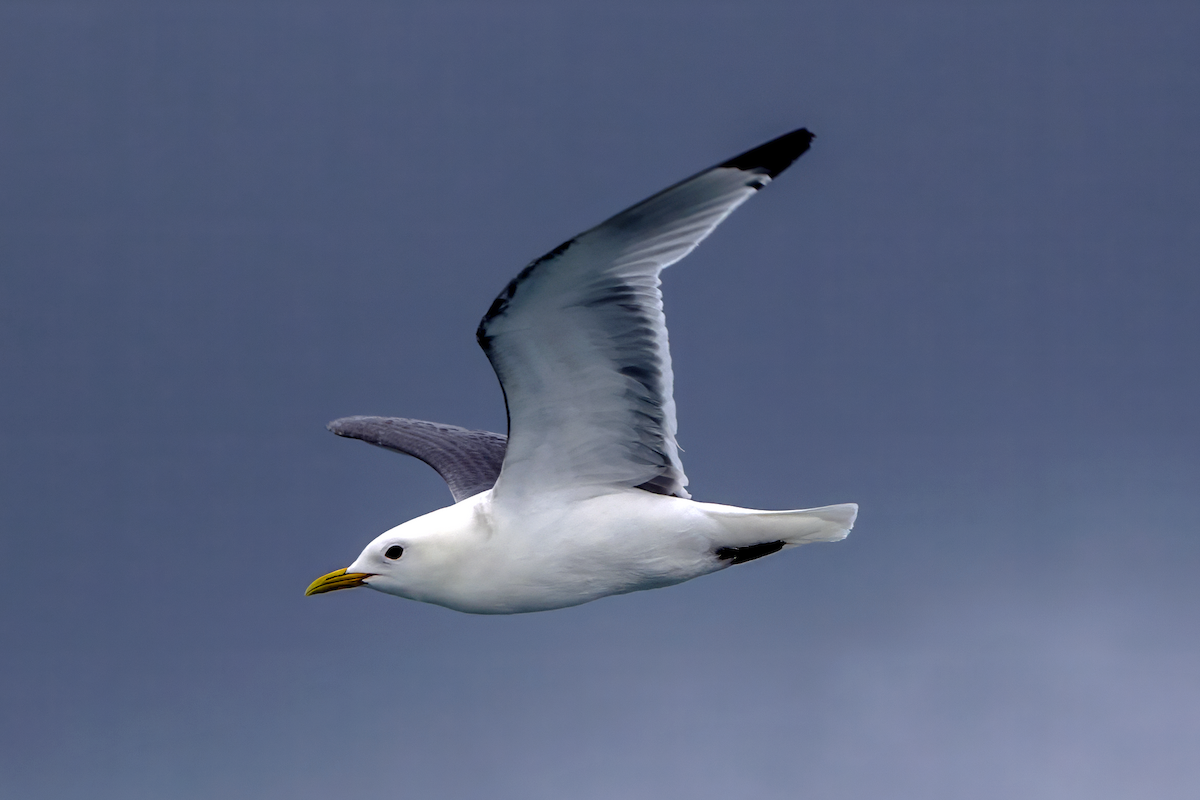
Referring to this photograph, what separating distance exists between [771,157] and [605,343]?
126cm

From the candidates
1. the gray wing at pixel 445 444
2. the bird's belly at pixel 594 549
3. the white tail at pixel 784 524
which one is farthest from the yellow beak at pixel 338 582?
the white tail at pixel 784 524

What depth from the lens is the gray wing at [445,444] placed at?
9023mm

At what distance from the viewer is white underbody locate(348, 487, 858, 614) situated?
23.9ft

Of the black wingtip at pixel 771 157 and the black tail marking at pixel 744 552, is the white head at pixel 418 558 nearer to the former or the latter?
the black tail marking at pixel 744 552

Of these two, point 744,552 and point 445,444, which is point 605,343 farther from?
point 445,444

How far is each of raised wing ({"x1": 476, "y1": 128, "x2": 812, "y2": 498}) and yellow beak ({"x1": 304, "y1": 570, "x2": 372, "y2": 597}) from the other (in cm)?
93

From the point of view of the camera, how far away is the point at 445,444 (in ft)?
31.9

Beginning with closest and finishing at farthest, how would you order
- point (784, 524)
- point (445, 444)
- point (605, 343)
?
point (605, 343) → point (784, 524) → point (445, 444)

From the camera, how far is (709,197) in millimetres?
6023

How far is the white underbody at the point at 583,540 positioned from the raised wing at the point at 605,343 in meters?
0.14

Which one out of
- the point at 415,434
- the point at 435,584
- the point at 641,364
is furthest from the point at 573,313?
the point at 415,434

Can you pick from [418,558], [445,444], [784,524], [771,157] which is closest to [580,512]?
[418,558]

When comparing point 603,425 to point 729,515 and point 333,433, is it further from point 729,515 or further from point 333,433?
point 333,433

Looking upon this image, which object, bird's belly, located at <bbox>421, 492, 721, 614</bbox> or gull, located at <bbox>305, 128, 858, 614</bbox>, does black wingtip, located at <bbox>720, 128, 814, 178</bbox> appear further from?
bird's belly, located at <bbox>421, 492, 721, 614</bbox>
